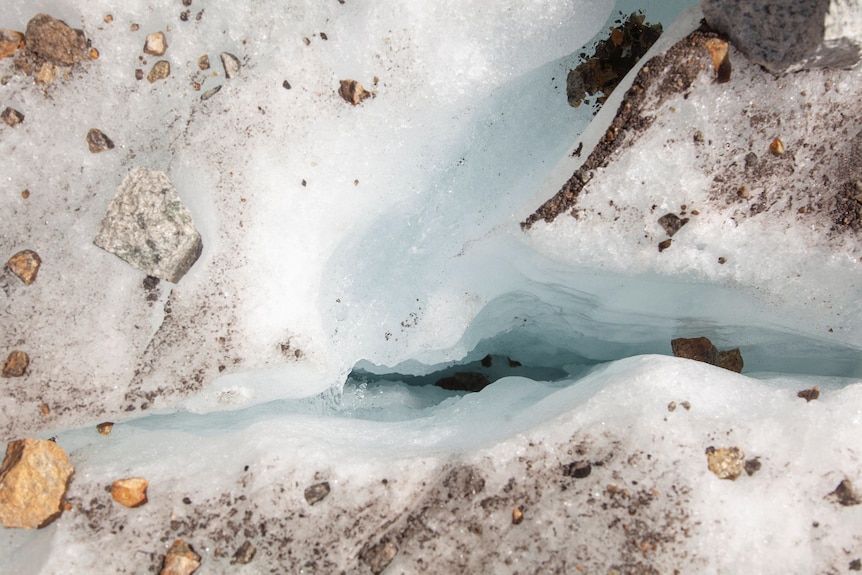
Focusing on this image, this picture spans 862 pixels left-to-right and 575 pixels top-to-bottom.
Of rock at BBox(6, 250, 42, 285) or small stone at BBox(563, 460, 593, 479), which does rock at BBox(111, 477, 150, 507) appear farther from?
small stone at BBox(563, 460, 593, 479)

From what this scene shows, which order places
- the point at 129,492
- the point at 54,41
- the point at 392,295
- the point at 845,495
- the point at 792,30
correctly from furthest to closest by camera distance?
the point at 392,295, the point at 54,41, the point at 129,492, the point at 845,495, the point at 792,30

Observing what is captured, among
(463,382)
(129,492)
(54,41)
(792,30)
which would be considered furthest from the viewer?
(463,382)

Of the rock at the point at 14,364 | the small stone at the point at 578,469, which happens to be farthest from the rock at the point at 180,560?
the small stone at the point at 578,469

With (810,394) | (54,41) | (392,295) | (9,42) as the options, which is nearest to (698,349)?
(810,394)

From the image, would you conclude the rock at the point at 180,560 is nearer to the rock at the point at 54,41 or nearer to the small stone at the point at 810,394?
the rock at the point at 54,41

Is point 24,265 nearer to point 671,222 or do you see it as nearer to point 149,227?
point 149,227

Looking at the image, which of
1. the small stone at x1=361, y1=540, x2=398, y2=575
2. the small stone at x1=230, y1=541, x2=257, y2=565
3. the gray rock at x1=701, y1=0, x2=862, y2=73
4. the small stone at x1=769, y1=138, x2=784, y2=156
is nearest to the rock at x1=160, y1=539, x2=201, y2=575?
the small stone at x1=230, y1=541, x2=257, y2=565
